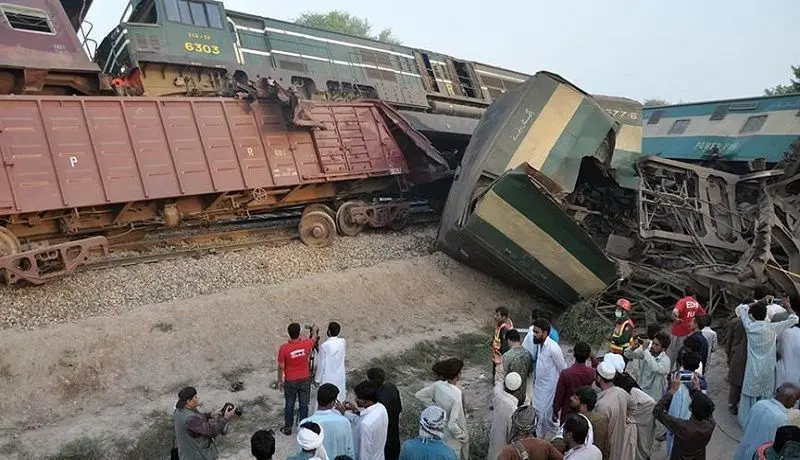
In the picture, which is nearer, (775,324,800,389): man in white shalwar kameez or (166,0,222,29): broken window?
(775,324,800,389): man in white shalwar kameez

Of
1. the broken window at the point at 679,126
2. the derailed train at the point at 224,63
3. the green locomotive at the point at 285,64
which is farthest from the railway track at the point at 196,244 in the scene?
the broken window at the point at 679,126

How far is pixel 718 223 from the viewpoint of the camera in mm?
10906

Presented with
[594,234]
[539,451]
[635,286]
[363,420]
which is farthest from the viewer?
[594,234]

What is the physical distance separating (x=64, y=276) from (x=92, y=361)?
2291 mm

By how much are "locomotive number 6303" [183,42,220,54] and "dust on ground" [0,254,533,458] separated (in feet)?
24.8

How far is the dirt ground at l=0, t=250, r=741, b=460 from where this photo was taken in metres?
6.09

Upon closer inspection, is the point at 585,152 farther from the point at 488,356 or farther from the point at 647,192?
the point at 488,356

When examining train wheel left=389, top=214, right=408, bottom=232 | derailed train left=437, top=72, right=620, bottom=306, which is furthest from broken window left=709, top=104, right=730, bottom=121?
train wheel left=389, top=214, right=408, bottom=232

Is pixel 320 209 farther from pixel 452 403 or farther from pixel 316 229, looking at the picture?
pixel 452 403

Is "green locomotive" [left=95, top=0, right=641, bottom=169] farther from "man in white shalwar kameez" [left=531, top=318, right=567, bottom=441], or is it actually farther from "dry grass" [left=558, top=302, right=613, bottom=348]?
"man in white shalwar kameez" [left=531, top=318, right=567, bottom=441]

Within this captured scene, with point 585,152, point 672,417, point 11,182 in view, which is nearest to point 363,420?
point 672,417

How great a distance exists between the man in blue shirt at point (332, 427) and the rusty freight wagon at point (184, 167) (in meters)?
6.51

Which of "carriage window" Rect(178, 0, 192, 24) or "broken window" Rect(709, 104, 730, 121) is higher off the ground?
"carriage window" Rect(178, 0, 192, 24)

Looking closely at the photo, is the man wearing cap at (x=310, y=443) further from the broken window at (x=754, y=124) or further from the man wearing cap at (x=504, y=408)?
the broken window at (x=754, y=124)
